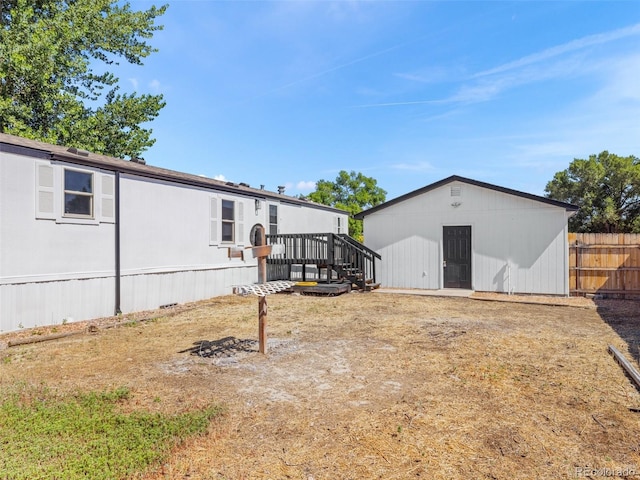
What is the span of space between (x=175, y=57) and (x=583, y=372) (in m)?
17.5

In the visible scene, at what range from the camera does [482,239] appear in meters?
12.2

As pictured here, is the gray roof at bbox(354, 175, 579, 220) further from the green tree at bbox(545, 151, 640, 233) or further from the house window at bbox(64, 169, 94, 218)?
the green tree at bbox(545, 151, 640, 233)

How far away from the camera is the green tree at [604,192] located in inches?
934

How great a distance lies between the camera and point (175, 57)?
16.0 meters

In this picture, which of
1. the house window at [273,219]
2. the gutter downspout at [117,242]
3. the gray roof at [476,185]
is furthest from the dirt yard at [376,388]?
the house window at [273,219]

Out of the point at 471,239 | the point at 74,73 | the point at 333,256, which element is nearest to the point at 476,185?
the point at 471,239

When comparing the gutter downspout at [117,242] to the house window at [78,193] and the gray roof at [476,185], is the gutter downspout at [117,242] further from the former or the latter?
the gray roof at [476,185]

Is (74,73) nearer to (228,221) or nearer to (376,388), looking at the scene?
(228,221)

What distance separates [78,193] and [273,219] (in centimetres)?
731

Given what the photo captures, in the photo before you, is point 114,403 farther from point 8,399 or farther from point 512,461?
point 512,461

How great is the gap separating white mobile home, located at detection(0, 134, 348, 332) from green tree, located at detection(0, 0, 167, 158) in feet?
26.9

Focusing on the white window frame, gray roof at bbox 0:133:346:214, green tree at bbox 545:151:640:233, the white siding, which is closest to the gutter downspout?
gray roof at bbox 0:133:346:214

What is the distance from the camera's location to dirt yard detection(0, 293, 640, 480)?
2680mm

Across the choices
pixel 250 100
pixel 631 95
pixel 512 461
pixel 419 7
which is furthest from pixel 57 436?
pixel 250 100
